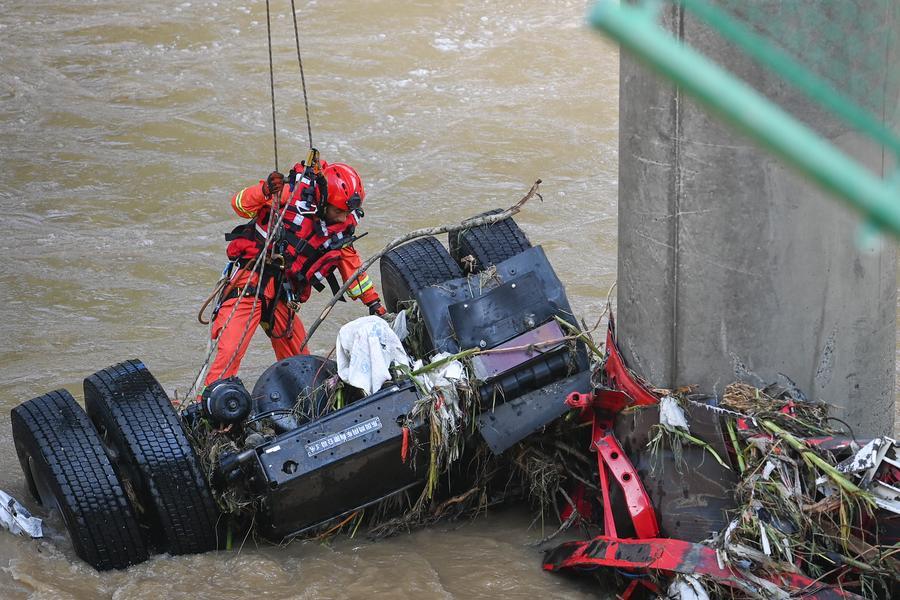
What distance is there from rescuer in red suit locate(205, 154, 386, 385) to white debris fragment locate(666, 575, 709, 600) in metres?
2.56

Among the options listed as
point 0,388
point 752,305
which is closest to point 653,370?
point 752,305

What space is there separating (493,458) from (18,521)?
2.05 m

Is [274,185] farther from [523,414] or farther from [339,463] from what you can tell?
[523,414]

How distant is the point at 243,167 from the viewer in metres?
11.6

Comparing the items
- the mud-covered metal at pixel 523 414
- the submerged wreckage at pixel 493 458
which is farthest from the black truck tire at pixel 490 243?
the mud-covered metal at pixel 523 414

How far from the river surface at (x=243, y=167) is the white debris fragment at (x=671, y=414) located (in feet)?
2.48

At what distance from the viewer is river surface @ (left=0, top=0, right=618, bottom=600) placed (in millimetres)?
4855

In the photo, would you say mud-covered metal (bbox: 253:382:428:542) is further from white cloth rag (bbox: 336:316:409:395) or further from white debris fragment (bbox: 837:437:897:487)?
white debris fragment (bbox: 837:437:897:487)

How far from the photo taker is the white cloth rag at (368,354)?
16.5 feet

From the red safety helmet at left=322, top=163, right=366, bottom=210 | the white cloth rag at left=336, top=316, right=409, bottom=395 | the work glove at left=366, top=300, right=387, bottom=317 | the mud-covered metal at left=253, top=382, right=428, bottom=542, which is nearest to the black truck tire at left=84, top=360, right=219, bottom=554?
the mud-covered metal at left=253, top=382, right=428, bottom=542

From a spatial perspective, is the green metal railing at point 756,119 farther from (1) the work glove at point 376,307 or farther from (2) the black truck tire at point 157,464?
(1) the work glove at point 376,307

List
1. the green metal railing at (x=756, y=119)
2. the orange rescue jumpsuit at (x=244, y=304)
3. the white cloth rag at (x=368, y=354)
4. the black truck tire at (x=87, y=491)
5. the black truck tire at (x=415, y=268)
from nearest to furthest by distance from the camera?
the green metal railing at (x=756, y=119) < the black truck tire at (x=87, y=491) < the white cloth rag at (x=368, y=354) < the black truck tire at (x=415, y=268) < the orange rescue jumpsuit at (x=244, y=304)

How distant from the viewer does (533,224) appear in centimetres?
1028

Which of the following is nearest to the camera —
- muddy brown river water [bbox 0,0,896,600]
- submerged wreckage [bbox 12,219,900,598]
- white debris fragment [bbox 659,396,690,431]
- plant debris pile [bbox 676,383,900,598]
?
plant debris pile [bbox 676,383,900,598]
